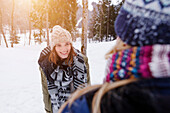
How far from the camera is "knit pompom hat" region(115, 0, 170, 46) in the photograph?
1.87 feet

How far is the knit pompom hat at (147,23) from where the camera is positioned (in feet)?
1.87

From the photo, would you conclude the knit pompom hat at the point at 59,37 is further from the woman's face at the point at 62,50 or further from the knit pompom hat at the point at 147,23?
the knit pompom hat at the point at 147,23

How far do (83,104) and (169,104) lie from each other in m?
0.39

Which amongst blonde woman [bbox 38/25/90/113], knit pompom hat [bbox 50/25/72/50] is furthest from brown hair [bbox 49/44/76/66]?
knit pompom hat [bbox 50/25/72/50]

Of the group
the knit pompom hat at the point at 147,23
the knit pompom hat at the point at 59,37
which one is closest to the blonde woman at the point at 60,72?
the knit pompom hat at the point at 59,37

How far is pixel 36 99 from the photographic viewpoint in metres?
4.48

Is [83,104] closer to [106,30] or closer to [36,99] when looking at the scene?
[36,99]

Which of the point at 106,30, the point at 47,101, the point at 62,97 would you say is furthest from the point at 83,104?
the point at 106,30

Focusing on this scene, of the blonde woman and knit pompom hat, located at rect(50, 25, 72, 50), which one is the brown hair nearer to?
the blonde woman

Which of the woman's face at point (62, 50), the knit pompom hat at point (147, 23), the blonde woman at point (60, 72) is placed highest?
the knit pompom hat at point (147, 23)

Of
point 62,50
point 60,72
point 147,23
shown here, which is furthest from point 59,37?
point 147,23

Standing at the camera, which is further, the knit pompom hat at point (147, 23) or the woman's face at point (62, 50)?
the woman's face at point (62, 50)

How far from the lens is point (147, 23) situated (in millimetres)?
591

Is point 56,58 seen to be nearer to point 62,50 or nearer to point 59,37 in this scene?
point 62,50
